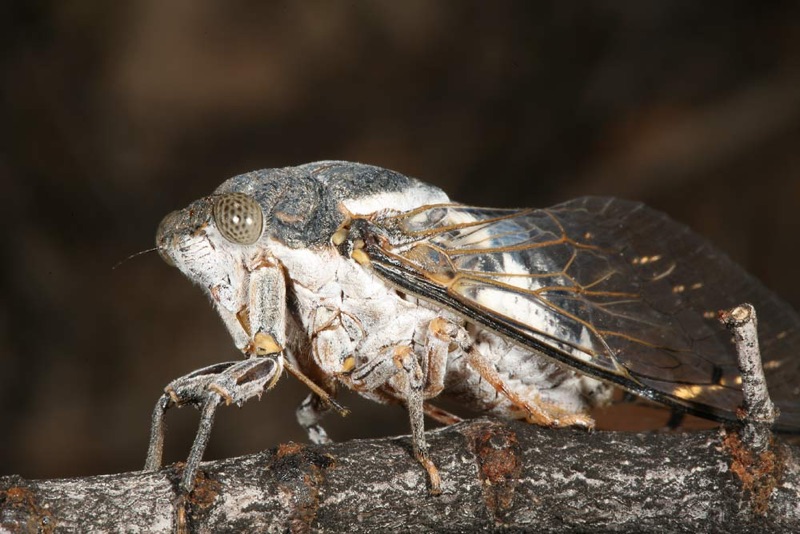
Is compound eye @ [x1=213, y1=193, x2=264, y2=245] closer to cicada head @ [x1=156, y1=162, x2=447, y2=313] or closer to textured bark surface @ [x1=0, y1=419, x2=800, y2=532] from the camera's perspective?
cicada head @ [x1=156, y1=162, x2=447, y2=313]

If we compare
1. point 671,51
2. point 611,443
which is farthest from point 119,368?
point 671,51

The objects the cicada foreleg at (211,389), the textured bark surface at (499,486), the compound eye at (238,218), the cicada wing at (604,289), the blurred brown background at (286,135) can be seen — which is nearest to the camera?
the textured bark surface at (499,486)

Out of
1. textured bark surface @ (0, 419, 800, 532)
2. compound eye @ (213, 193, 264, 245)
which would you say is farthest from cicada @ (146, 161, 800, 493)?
textured bark surface @ (0, 419, 800, 532)

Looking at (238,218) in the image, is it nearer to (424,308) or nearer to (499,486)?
(424,308)

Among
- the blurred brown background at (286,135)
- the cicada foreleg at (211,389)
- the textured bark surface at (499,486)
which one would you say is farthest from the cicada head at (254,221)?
the blurred brown background at (286,135)

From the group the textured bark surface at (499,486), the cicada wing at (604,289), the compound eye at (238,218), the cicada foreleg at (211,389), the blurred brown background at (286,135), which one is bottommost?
the textured bark surface at (499,486)

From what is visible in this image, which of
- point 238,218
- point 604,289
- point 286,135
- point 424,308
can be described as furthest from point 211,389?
point 286,135

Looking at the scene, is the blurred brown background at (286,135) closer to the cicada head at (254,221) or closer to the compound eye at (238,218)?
the cicada head at (254,221)
